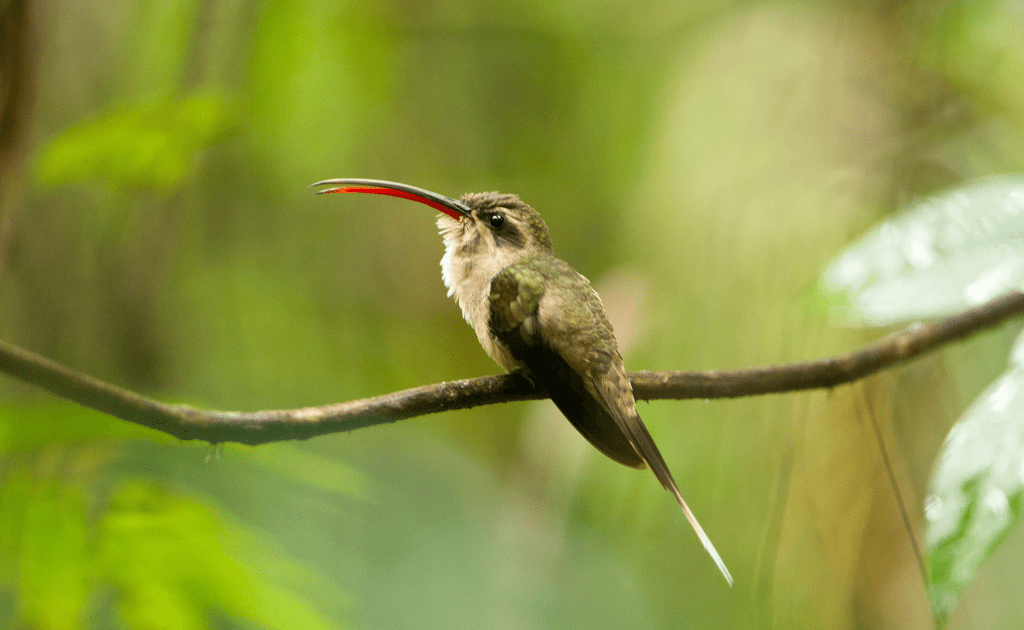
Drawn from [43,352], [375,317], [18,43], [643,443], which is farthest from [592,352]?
[375,317]

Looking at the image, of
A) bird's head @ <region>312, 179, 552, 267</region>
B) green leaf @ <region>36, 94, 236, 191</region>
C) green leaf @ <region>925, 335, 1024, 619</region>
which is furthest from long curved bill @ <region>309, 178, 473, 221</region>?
green leaf @ <region>925, 335, 1024, 619</region>

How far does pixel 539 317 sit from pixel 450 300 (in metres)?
2.50

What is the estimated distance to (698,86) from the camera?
11.1 ft

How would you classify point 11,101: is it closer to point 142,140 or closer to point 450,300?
point 142,140

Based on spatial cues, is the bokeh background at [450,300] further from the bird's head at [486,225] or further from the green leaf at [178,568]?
the bird's head at [486,225]

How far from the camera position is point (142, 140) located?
141 centimetres

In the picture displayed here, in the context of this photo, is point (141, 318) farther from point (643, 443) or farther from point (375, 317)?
point (643, 443)

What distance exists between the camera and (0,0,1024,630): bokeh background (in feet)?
4.21

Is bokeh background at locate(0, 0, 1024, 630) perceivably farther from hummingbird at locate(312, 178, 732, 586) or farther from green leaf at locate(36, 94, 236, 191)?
hummingbird at locate(312, 178, 732, 586)

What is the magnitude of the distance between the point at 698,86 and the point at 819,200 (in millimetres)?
964

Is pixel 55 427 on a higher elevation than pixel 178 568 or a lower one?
higher

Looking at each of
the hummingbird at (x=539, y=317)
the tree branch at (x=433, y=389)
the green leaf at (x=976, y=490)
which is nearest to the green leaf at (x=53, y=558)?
the tree branch at (x=433, y=389)

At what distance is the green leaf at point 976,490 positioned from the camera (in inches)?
28.0

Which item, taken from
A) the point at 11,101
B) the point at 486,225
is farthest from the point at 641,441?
the point at 11,101
